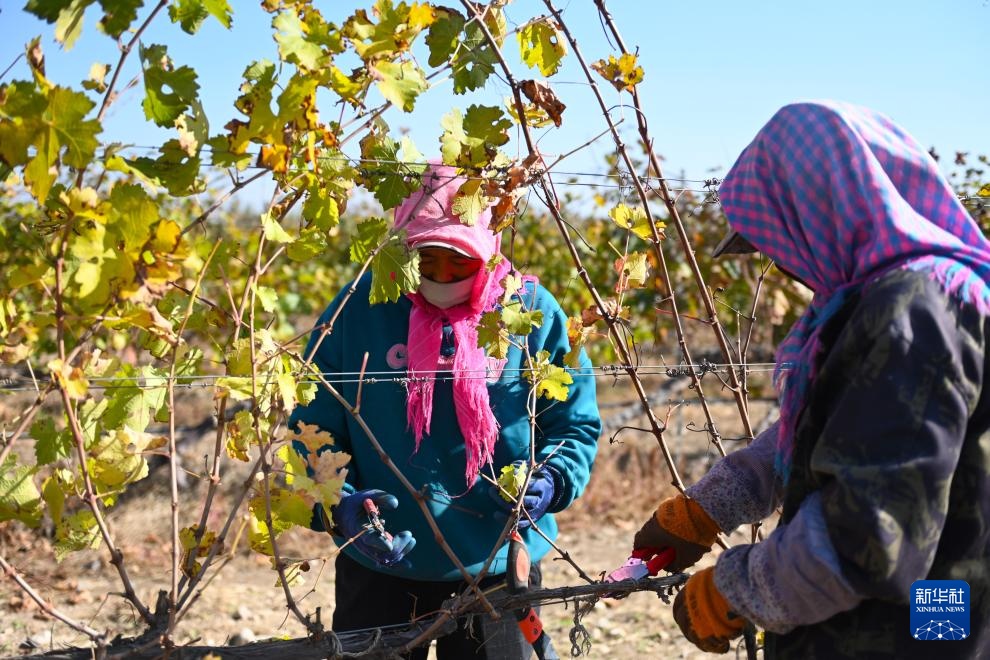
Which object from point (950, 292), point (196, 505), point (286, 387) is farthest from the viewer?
point (196, 505)

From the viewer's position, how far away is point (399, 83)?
1621 mm

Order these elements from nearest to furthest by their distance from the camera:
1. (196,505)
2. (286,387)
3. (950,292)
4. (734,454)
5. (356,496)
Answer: (950,292) < (286,387) < (734,454) < (356,496) < (196,505)

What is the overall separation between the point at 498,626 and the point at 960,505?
115cm

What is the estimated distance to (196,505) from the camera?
5301mm

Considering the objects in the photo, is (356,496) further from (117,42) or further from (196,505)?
(196,505)

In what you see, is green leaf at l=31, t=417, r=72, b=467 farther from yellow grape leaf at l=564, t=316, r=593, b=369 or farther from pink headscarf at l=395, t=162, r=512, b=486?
yellow grape leaf at l=564, t=316, r=593, b=369

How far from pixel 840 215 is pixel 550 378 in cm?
79

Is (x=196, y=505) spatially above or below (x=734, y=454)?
below

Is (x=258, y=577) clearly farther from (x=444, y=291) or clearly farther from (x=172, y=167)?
(x=172, y=167)

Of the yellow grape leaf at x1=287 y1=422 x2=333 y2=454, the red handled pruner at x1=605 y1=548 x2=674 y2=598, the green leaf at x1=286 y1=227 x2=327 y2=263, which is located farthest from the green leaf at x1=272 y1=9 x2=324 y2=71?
the red handled pruner at x1=605 y1=548 x2=674 y2=598

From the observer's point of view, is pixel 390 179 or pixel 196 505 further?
pixel 196 505

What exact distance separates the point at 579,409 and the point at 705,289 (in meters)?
0.40

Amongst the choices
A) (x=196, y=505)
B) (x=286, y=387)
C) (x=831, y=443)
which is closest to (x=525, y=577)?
(x=286, y=387)

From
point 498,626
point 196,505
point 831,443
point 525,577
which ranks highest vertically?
point 831,443
